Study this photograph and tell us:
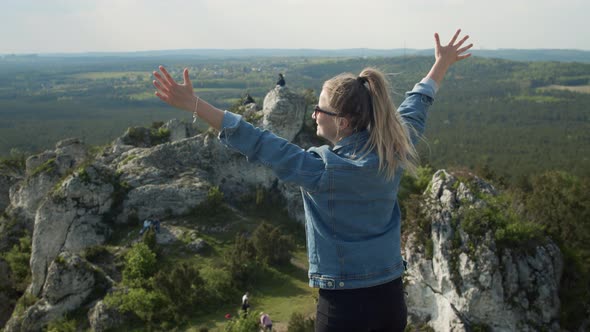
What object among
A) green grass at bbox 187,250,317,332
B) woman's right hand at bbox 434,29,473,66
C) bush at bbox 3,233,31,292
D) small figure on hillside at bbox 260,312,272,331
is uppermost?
woman's right hand at bbox 434,29,473,66

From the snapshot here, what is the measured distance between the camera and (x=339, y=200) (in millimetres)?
2732

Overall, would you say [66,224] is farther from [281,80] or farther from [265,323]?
[281,80]

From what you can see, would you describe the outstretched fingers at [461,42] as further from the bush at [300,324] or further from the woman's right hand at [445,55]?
the bush at [300,324]

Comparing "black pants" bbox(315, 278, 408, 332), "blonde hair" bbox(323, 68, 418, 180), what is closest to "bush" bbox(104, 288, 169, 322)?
"black pants" bbox(315, 278, 408, 332)

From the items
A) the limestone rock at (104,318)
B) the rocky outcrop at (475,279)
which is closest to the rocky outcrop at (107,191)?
the limestone rock at (104,318)

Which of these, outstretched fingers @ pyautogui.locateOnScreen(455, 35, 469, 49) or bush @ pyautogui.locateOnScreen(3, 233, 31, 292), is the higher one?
→ outstretched fingers @ pyautogui.locateOnScreen(455, 35, 469, 49)

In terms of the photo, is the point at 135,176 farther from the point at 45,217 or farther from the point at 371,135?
the point at 371,135

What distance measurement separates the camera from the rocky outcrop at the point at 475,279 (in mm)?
11938

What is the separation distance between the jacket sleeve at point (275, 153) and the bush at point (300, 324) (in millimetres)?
10685

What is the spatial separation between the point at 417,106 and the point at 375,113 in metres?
0.91

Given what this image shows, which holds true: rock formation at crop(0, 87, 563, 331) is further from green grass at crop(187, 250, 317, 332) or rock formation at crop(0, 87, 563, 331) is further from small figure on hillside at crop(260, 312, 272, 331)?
small figure on hillside at crop(260, 312, 272, 331)

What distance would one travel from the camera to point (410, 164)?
113 inches

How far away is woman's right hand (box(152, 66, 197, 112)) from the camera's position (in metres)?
2.85

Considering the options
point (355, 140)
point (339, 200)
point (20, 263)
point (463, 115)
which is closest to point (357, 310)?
point (339, 200)
